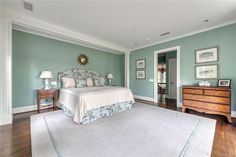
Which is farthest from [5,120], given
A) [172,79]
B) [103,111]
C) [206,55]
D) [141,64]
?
[172,79]

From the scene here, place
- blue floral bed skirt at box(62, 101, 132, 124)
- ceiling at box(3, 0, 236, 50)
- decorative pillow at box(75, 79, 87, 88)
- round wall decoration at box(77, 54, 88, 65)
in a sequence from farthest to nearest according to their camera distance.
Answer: round wall decoration at box(77, 54, 88, 65)
decorative pillow at box(75, 79, 87, 88)
blue floral bed skirt at box(62, 101, 132, 124)
ceiling at box(3, 0, 236, 50)

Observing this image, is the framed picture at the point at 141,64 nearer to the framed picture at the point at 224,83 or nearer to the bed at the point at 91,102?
the bed at the point at 91,102

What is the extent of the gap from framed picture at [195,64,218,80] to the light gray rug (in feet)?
5.48

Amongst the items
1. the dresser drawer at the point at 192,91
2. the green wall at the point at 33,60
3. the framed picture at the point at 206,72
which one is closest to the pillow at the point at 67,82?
the green wall at the point at 33,60

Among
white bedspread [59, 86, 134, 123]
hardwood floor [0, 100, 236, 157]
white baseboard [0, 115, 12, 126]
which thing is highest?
white bedspread [59, 86, 134, 123]

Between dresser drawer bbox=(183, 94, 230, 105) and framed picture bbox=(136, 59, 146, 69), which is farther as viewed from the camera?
framed picture bbox=(136, 59, 146, 69)

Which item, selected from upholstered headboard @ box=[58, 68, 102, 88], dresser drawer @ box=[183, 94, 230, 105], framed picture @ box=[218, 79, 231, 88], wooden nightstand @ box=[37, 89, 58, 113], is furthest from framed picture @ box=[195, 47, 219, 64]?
wooden nightstand @ box=[37, 89, 58, 113]

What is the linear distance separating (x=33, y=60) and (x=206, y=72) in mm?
6235

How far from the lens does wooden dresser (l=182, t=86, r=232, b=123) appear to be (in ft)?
9.85

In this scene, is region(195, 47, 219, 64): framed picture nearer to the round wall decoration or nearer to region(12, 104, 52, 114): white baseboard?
the round wall decoration

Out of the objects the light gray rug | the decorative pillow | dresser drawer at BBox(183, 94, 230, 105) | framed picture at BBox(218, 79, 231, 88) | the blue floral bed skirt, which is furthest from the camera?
the decorative pillow

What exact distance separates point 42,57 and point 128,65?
4308 millimetres

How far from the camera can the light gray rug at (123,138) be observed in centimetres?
174

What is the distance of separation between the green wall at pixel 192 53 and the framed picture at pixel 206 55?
0.12 meters
